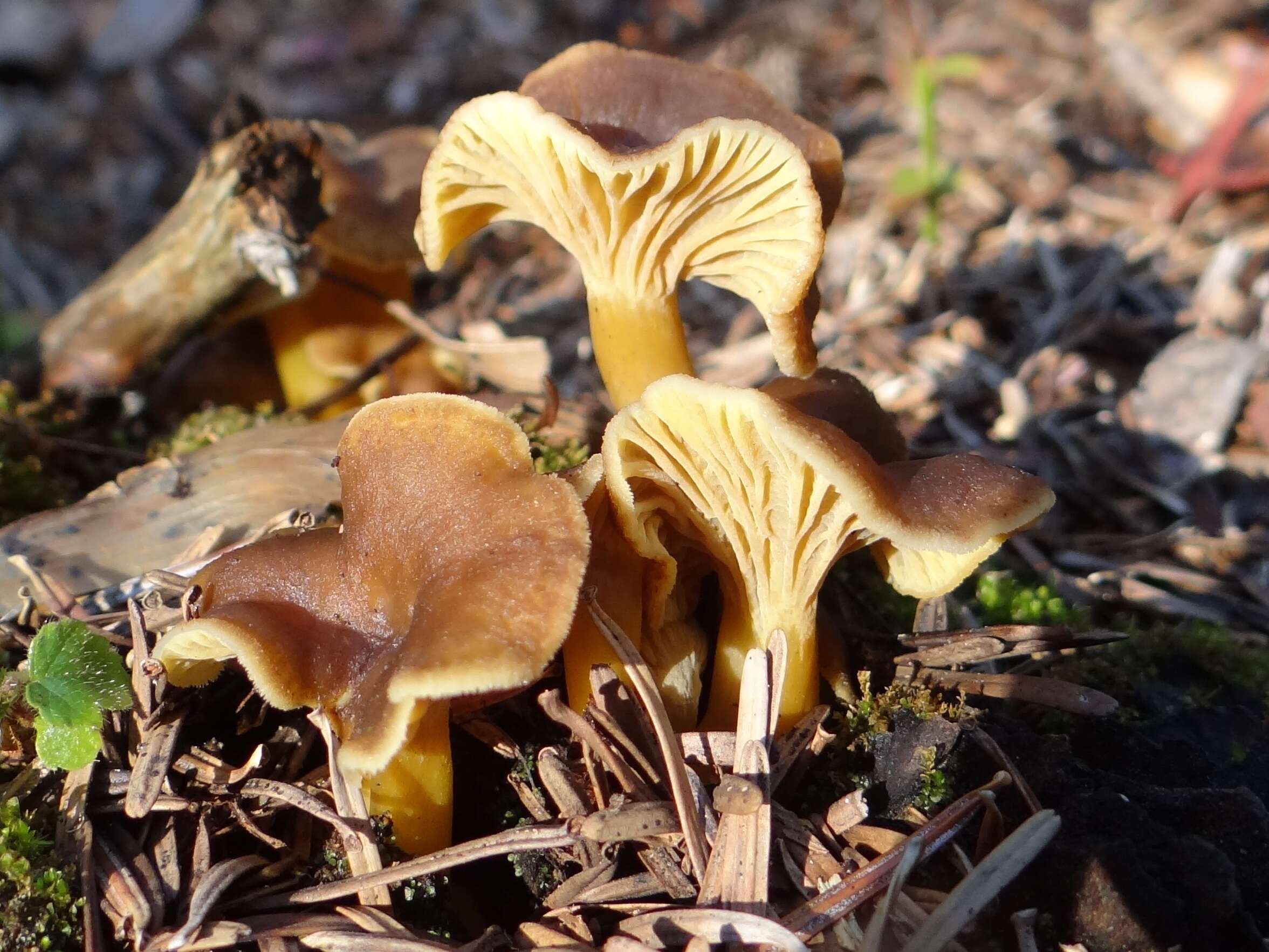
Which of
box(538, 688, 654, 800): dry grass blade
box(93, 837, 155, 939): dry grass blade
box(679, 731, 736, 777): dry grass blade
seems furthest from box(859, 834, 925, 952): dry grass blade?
box(93, 837, 155, 939): dry grass blade

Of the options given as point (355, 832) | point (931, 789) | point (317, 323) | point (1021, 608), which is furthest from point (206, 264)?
point (1021, 608)

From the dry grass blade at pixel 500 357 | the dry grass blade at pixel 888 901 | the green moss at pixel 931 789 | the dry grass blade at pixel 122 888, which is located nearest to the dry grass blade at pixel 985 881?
the dry grass blade at pixel 888 901

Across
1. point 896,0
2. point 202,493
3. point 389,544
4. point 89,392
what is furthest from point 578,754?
point 896,0

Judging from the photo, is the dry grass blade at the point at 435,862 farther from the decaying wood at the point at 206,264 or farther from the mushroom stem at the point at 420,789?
the decaying wood at the point at 206,264

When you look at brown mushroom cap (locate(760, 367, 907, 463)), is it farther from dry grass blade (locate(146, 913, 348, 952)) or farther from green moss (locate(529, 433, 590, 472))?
dry grass blade (locate(146, 913, 348, 952))

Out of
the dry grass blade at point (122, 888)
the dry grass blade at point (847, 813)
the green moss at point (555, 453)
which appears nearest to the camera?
the dry grass blade at point (122, 888)

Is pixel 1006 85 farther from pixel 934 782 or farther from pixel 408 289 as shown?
pixel 934 782

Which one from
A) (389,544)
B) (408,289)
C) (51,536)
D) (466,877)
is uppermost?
(408,289)
